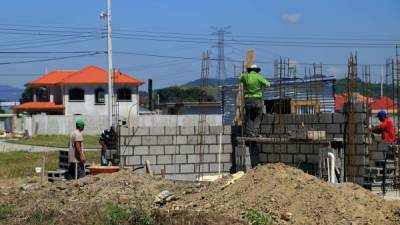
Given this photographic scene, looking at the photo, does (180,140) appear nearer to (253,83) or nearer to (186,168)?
(186,168)

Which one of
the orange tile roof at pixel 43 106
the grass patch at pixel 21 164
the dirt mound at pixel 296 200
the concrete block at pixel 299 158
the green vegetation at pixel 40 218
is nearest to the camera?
the dirt mound at pixel 296 200

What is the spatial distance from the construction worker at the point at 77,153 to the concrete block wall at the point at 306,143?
3.77m

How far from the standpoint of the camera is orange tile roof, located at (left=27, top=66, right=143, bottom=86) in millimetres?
69312

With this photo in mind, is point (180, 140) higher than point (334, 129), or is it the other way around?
point (334, 129)

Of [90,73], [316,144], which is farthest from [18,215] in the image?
[90,73]

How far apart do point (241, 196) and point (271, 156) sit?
456cm

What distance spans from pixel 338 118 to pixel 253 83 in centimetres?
200

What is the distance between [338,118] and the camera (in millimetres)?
12453

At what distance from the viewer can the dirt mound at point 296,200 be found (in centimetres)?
802

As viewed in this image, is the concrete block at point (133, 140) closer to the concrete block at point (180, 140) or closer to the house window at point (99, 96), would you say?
the concrete block at point (180, 140)

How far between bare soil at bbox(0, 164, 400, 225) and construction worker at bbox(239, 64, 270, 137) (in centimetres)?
306

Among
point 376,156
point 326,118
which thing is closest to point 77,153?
point 326,118

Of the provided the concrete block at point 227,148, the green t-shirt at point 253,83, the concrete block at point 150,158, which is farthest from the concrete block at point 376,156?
the concrete block at point 150,158

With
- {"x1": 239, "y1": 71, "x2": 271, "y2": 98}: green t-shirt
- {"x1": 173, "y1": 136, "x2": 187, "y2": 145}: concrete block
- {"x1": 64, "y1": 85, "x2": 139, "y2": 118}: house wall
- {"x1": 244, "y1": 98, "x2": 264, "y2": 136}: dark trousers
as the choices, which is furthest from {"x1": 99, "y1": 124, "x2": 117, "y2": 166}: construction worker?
{"x1": 64, "y1": 85, "x2": 139, "y2": 118}: house wall
